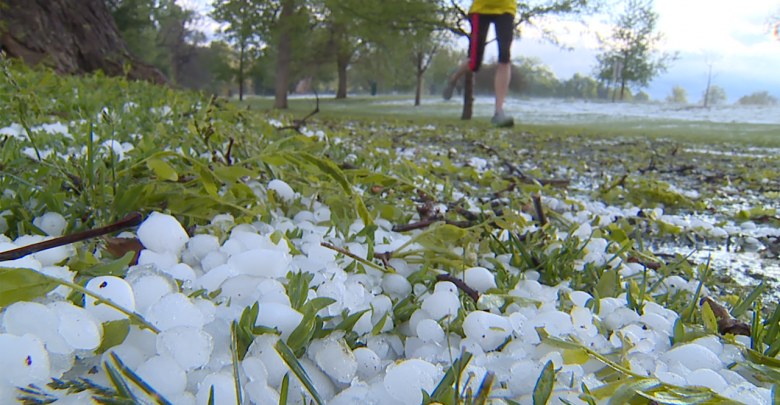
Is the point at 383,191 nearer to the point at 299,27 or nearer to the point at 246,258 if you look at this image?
A: the point at 246,258

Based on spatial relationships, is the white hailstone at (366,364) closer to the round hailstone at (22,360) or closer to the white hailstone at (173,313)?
the white hailstone at (173,313)

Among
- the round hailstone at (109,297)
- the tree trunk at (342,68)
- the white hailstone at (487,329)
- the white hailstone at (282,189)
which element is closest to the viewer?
the round hailstone at (109,297)

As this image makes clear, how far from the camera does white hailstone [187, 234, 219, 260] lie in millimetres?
722

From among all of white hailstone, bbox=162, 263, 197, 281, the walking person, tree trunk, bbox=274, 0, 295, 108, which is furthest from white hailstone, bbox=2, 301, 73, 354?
tree trunk, bbox=274, 0, 295, 108

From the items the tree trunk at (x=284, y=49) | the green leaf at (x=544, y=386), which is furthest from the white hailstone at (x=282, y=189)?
the tree trunk at (x=284, y=49)

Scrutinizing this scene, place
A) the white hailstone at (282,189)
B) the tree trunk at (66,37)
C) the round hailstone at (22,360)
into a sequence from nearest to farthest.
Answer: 1. the round hailstone at (22,360)
2. the white hailstone at (282,189)
3. the tree trunk at (66,37)

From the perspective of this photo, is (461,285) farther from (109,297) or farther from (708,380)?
(109,297)

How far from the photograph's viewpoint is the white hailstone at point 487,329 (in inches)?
23.0

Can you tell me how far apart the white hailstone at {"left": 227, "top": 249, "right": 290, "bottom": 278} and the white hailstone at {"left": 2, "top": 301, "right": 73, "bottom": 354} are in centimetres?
26

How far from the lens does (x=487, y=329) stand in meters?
0.59

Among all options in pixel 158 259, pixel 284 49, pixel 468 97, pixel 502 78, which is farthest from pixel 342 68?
pixel 158 259

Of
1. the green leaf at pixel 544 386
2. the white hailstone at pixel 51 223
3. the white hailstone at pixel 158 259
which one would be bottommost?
the green leaf at pixel 544 386

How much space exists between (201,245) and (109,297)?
256 mm

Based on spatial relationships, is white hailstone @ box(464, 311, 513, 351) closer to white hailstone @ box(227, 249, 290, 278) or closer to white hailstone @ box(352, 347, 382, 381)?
white hailstone @ box(352, 347, 382, 381)
